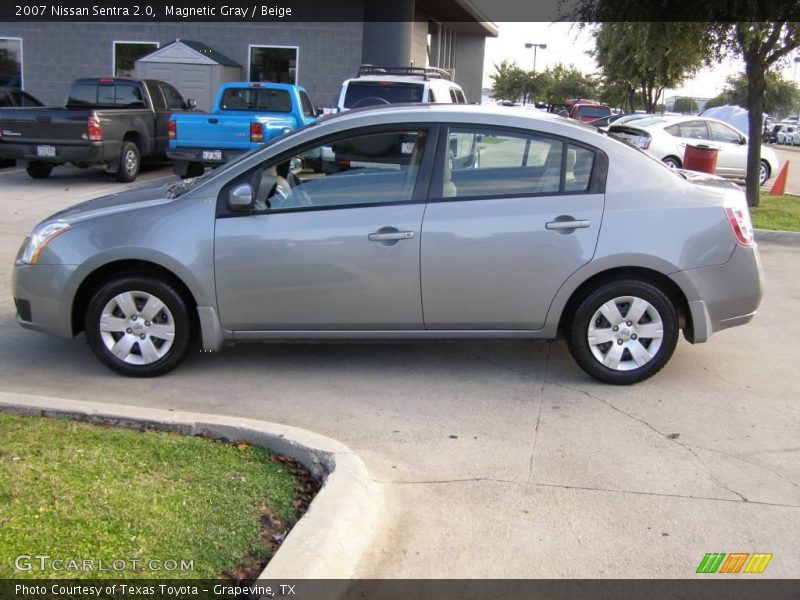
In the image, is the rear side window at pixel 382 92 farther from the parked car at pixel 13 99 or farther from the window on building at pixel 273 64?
the window on building at pixel 273 64

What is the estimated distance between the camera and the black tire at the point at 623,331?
538 cm

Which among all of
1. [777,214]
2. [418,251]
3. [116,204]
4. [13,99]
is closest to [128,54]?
[13,99]

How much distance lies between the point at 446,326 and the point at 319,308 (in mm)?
842

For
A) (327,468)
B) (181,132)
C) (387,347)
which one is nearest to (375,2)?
(181,132)

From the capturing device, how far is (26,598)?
290 centimetres

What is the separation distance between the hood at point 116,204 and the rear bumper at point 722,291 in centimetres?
349

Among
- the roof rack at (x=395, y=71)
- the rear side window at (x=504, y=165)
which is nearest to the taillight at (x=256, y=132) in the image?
the roof rack at (x=395, y=71)

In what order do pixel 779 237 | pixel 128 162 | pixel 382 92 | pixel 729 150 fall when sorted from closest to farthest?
1. pixel 779 237
2. pixel 382 92
3. pixel 128 162
4. pixel 729 150

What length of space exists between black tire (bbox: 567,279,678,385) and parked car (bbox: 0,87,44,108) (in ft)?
52.6

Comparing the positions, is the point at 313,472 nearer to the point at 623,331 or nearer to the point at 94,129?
the point at 623,331

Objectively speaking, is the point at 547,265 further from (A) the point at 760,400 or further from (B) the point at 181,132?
(B) the point at 181,132

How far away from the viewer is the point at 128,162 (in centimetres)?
1565

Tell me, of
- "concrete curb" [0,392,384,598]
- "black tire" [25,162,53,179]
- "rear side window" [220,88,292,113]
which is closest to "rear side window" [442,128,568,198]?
"concrete curb" [0,392,384,598]

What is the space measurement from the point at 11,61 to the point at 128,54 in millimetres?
3836
